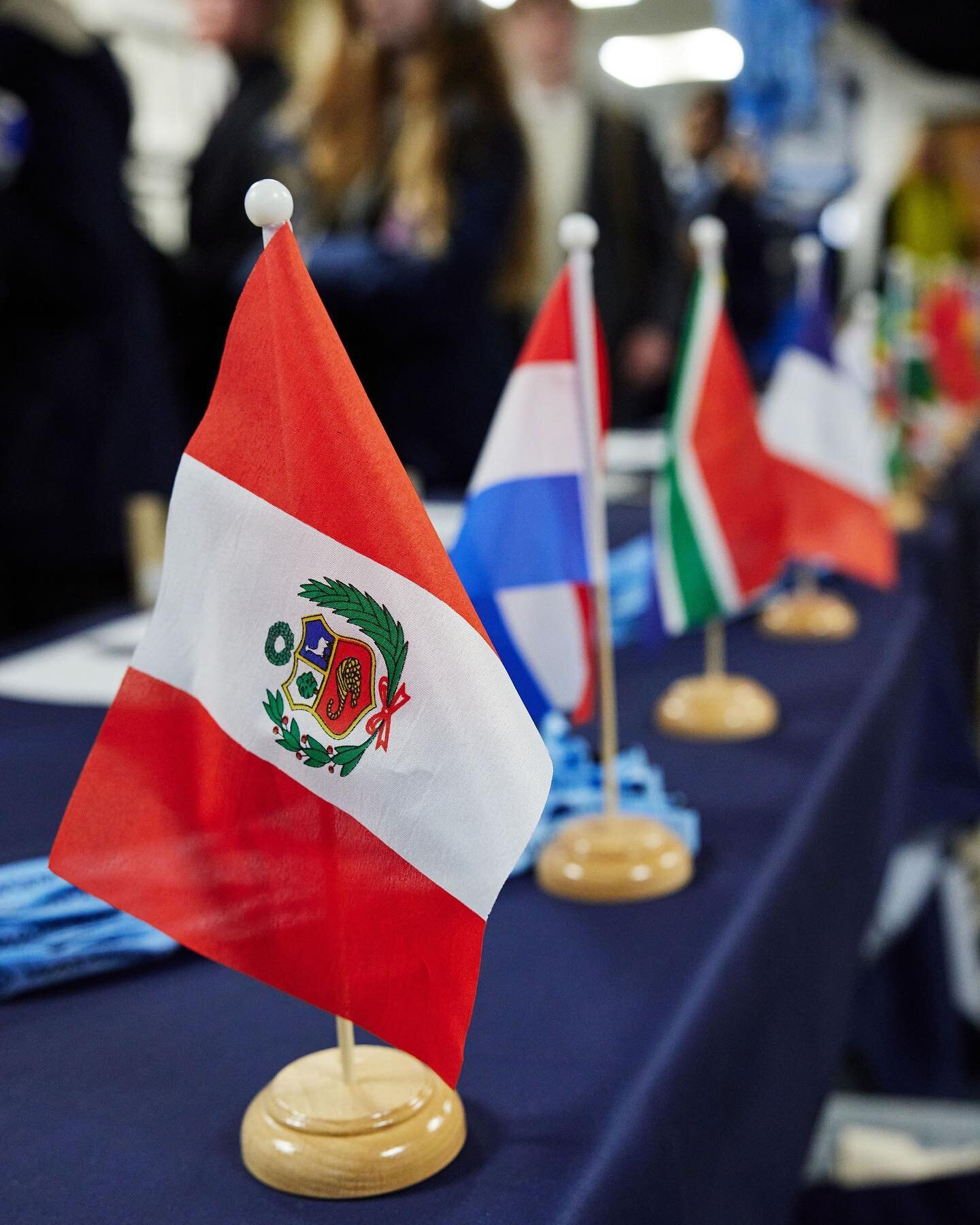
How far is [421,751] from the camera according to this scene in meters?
0.60

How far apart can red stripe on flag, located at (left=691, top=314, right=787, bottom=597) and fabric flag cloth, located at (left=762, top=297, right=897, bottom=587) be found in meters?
0.26

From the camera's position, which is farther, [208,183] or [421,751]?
[208,183]

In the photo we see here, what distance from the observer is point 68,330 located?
2119mm

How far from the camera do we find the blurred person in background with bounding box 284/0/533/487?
7.22 ft

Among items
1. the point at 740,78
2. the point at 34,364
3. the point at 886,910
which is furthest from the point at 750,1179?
the point at 740,78

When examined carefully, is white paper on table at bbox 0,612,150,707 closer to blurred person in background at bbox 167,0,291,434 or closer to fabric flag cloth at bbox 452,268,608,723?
fabric flag cloth at bbox 452,268,608,723

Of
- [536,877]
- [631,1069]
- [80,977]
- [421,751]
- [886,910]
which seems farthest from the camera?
[886,910]

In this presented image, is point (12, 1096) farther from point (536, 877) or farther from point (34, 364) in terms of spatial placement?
point (34, 364)

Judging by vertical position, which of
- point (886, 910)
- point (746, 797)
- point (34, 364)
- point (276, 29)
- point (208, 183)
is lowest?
point (886, 910)

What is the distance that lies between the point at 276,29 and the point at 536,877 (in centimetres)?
231

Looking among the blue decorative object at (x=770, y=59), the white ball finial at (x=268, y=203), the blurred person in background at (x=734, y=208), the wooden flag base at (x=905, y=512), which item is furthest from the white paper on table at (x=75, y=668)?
the blue decorative object at (x=770, y=59)

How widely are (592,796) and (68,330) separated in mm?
1421

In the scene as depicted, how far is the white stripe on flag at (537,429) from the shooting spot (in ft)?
3.01

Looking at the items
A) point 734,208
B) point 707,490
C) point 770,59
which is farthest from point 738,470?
point 770,59
